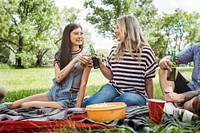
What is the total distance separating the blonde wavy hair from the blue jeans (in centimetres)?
26

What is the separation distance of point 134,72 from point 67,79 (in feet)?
1.80

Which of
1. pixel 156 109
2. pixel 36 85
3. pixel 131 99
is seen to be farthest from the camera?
pixel 36 85

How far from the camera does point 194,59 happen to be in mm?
2109

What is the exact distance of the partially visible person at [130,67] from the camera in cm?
219

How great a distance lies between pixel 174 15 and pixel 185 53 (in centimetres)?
1988

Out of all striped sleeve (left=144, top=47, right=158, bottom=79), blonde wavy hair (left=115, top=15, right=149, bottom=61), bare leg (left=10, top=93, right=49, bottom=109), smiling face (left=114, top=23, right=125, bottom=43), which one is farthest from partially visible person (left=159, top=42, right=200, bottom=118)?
bare leg (left=10, top=93, right=49, bottom=109)

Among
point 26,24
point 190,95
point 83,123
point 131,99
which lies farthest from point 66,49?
point 26,24

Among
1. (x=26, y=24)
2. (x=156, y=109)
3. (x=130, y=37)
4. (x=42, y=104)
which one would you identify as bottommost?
(x=42, y=104)

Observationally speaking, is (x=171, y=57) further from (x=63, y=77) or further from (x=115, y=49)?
(x=63, y=77)

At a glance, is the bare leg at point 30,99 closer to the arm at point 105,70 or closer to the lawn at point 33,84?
the arm at point 105,70

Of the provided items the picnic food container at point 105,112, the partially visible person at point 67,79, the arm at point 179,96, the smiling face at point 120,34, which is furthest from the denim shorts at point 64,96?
the arm at point 179,96

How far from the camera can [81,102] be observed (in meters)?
2.19

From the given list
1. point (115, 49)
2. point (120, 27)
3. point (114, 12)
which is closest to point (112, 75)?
point (115, 49)

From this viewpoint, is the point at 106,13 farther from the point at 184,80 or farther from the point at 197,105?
the point at 197,105
